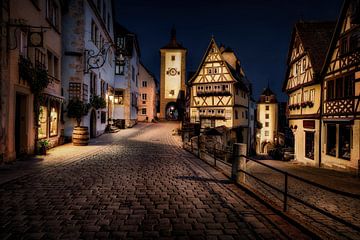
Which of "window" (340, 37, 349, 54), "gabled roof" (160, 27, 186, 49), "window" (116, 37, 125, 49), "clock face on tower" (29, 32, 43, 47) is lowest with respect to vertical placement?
"clock face on tower" (29, 32, 43, 47)

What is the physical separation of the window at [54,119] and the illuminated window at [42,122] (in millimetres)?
840

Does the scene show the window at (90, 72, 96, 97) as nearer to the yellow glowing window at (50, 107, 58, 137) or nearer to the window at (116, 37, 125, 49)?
the yellow glowing window at (50, 107, 58, 137)

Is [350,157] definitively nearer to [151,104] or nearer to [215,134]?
[215,134]

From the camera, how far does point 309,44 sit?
62.7ft

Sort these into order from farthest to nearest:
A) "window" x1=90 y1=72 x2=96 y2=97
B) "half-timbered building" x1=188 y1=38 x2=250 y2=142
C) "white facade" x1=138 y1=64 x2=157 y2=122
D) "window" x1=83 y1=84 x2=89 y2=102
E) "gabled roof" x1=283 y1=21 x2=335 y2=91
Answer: "white facade" x1=138 y1=64 x2=157 y2=122, "half-timbered building" x1=188 y1=38 x2=250 y2=142, "window" x1=90 y1=72 x2=96 y2=97, "window" x1=83 y1=84 x2=89 y2=102, "gabled roof" x1=283 y1=21 x2=335 y2=91

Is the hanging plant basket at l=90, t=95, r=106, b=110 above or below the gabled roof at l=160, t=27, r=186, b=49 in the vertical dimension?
below

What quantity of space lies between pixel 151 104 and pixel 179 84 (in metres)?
7.30

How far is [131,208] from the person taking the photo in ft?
17.2

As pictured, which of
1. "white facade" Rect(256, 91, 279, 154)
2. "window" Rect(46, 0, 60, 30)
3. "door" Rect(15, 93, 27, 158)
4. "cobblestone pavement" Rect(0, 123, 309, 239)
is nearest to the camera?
"cobblestone pavement" Rect(0, 123, 309, 239)

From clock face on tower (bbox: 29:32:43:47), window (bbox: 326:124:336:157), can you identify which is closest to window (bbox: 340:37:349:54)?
window (bbox: 326:124:336:157)

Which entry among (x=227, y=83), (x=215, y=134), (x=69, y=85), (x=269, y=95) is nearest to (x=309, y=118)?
(x=215, y=134)

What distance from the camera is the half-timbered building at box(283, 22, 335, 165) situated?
58.9 feet

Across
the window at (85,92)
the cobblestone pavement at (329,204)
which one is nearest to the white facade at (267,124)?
the cobblestone pavement at (329,204)

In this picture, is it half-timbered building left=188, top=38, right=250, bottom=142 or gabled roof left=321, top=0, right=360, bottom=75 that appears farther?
half-timbered building left=188, top=38, right=250, bottom=142
